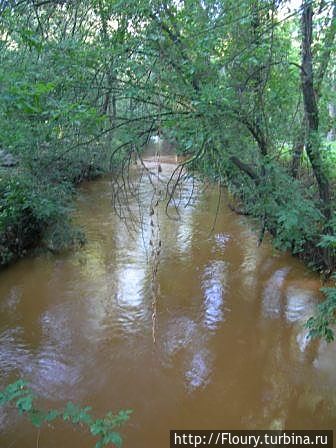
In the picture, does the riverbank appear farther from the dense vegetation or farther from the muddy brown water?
the muddy brown water

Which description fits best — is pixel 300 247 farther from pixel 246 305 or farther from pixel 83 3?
pixel 83 3

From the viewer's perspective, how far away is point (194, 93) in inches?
148

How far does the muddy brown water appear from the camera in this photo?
348 centimetres

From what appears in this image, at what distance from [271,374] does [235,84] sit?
3.06 m

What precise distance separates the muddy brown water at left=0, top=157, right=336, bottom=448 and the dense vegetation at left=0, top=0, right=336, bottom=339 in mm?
651

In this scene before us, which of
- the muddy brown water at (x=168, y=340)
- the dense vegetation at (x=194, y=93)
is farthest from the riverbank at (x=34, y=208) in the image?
the muddy brown water at (x=168, y=340)

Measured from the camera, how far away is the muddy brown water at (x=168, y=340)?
348 centimetres

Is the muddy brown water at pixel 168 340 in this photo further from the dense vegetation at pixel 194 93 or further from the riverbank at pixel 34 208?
the dense vegetation at pixel 194 93

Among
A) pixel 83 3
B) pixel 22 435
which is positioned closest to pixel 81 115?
pixel 83 3

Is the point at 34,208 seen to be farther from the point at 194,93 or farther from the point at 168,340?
the point at 194,93

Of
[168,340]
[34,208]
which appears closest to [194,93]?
[168,340]

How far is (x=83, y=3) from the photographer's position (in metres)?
3.70

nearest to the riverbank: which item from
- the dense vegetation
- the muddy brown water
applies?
the dense vegetation

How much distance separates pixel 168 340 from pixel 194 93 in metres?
2.65
